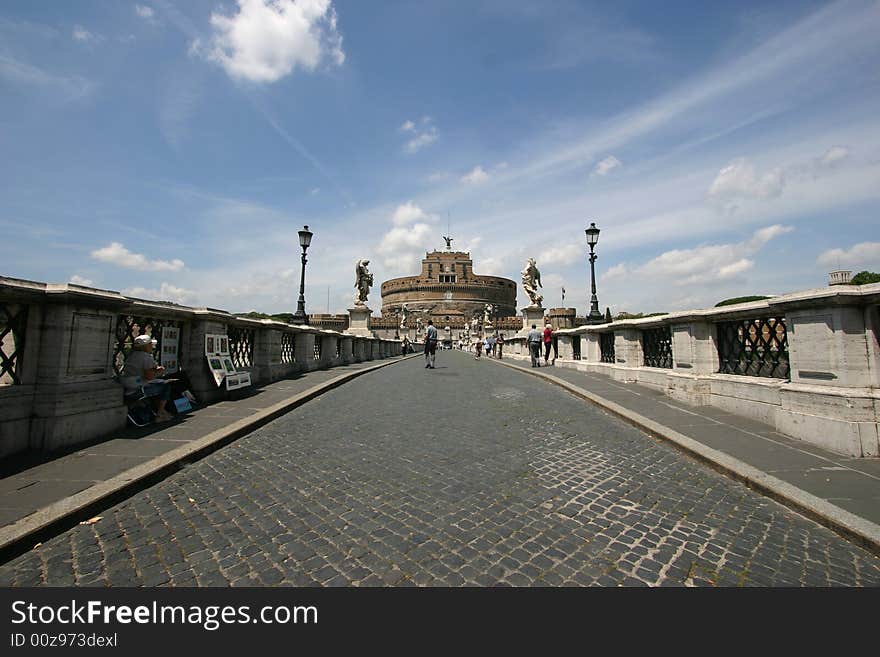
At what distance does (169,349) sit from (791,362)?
8.85 metres

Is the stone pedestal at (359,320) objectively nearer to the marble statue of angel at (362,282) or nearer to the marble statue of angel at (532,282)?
the marble statue of angel at (362,282)

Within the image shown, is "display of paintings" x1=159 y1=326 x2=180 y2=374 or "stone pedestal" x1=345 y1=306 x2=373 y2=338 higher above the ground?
"stone pedestal" x1=345 y1=306 x2=373 y2=338

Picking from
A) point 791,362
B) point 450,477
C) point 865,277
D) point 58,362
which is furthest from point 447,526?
point 865,277

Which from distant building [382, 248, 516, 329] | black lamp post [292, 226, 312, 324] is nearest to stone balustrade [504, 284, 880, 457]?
black lamp post [292, 226, 312, 324]

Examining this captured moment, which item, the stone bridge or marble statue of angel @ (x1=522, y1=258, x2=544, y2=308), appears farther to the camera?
marble statue of angel @ (x1=522, y1=258, x2=544, y2=308)

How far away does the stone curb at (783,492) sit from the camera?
2.64 metres

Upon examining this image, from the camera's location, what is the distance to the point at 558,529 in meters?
2.85

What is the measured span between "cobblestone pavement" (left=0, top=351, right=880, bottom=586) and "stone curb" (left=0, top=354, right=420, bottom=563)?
9 cm

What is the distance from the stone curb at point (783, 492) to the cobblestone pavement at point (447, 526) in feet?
0.28

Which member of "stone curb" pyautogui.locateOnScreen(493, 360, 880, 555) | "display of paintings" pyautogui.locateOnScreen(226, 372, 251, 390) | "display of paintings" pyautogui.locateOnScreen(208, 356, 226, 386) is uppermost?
"display of paintings" pyautogui.locateOnScreen(208, 356, 226, 386)

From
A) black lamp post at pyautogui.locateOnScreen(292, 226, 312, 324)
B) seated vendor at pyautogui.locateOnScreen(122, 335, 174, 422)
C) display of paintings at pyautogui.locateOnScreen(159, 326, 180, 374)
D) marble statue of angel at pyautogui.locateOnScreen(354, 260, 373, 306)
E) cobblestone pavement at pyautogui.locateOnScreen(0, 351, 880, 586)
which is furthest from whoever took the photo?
marble statue of angel at pyautogui.locateOnScreen(354, 260, 373, 306)

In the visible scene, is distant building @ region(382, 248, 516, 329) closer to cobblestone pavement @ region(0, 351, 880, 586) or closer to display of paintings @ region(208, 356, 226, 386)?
display of paintings @ region(208, 356, 226, 386)

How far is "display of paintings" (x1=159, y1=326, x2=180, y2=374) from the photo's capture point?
6473 mm
